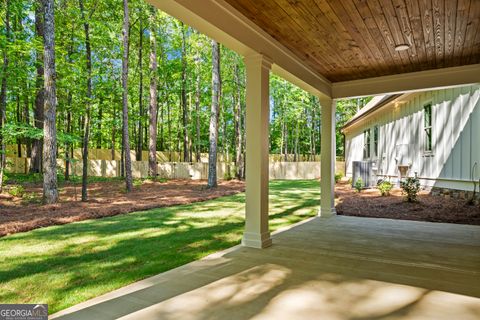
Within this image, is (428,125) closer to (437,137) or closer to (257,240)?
(437,137)

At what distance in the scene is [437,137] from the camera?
879 centimetres

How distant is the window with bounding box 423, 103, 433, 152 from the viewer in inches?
369

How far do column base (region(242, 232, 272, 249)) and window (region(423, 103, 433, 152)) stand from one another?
7.55 meters

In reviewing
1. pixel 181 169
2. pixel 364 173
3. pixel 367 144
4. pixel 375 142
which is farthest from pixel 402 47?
pixel 181 169

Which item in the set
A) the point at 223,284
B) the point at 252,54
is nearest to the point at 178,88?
the point at 252,54

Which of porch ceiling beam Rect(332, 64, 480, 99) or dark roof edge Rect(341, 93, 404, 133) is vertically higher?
dark roof edge Rect(341, 93, 404, 133)

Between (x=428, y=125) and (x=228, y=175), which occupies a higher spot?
(x=428, y=125)

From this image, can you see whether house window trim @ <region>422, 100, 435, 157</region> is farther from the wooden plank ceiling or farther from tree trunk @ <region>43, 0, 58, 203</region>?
tree trunk @ <region>43, 0, 58, 203</region>

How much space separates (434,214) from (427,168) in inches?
137

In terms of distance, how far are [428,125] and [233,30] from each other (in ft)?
27.8

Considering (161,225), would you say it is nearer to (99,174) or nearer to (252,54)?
(252,54)

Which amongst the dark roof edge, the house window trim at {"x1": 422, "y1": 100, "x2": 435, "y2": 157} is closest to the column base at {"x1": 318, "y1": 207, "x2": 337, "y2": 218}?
the house window trim at {"x1": 422, "y1": 100, "x2": 435, "y2": 157}

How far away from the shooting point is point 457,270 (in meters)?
3.25

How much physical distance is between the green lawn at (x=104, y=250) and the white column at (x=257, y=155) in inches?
21.2
